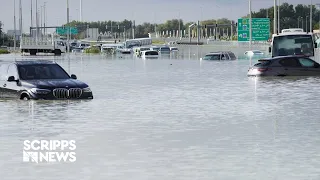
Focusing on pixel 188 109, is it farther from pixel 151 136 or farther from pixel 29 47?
pixel 29 47

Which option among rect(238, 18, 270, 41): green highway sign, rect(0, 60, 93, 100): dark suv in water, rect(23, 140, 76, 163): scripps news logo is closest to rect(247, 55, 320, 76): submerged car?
rect(0, 60, 93, 100): dark suv in water

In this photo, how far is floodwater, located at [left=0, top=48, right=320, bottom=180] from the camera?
11.9 metres

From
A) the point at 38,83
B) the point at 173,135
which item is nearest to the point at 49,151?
the point at 173,135

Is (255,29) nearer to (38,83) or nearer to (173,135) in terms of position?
(38,83)

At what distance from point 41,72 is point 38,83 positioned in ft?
4.72

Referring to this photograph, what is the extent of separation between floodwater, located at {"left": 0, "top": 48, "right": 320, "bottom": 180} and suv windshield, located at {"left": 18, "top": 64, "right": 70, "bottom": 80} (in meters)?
1.21

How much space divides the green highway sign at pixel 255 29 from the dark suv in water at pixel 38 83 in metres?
71.5

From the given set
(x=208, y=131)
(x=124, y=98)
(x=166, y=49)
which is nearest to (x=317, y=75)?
(x=124, y=98)

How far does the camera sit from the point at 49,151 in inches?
553

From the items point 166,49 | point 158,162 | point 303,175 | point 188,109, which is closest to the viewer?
point 303,175

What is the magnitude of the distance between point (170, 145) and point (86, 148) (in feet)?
5.00

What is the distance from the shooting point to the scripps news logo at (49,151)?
13.0 metres

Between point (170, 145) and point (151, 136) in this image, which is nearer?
point (170, 145)

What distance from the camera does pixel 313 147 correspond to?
47.7 ft
